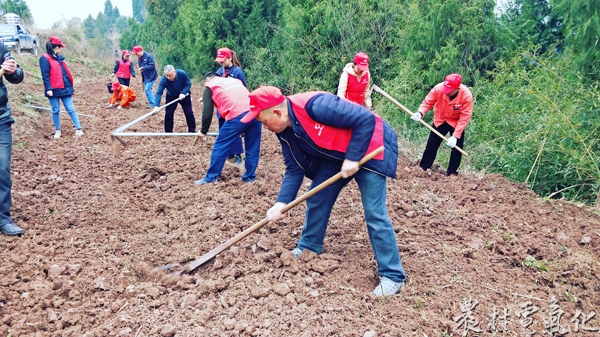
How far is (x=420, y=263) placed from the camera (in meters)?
3.47

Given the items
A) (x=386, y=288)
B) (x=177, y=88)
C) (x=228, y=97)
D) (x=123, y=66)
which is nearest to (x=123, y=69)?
(x=123, y=66)

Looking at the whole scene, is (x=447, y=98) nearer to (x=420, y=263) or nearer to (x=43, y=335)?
(x=420, y=263)

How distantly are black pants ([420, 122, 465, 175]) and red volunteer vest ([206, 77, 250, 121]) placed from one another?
8.66 ft

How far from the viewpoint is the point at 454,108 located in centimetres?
561

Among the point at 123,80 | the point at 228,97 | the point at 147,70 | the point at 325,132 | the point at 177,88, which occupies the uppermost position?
the point at 325,132

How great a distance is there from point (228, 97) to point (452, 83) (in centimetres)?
271

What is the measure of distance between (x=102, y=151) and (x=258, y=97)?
5011 millimetres

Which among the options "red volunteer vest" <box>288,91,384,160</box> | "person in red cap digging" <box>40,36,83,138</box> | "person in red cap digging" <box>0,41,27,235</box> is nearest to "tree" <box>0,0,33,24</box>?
"person in red cap digging" <box>40,36,83,138</box>

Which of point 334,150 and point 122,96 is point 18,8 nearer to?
point 122,96

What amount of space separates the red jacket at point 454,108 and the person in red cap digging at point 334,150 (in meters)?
2.89

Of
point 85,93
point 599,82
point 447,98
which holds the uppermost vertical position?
point 599,82

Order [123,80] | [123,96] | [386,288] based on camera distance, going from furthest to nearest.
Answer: [123,80]
[123,96]
[386,288]

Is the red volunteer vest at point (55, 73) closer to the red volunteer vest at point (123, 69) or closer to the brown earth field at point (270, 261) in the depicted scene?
the brown earth field at point (270, 261)

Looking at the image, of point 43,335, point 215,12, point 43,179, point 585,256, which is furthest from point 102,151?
point 215,12
